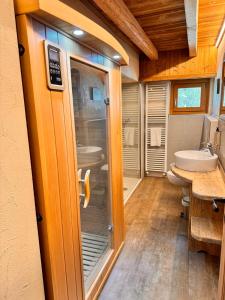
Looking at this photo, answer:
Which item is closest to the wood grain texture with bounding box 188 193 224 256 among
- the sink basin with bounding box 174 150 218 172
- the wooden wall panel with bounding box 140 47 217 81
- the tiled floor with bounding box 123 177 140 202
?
the sink basin with bounding box 174 150 218 172

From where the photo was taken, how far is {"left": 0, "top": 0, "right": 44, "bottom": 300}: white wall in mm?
728

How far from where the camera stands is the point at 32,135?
0.88 m

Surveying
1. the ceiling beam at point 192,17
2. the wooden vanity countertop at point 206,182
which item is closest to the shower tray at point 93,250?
the wooden vanity countertop at point 206,182

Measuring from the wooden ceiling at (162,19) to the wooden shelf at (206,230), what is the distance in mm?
2015

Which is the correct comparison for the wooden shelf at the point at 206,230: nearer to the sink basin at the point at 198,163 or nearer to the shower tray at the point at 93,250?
the sink basin at the point at 198,163

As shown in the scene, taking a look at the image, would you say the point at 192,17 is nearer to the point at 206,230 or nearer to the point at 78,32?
the point at 78,32

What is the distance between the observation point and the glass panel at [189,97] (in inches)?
156

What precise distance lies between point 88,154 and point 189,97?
308cm

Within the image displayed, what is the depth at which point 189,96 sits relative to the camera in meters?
4.01

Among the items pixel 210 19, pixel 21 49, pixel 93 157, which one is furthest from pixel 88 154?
pixel 210 19

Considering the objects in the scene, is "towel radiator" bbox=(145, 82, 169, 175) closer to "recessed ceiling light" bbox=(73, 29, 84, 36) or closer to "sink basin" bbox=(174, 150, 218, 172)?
"sink basin" bbox=(174, 150, 218, 172)

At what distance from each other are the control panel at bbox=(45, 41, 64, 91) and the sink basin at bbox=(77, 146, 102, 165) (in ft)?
1.94

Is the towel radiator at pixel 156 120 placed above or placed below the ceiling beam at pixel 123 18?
below

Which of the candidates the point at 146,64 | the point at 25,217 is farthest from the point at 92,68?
the point at 146,64
